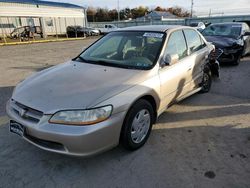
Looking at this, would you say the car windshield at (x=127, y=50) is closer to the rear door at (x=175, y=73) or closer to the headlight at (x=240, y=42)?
the rear door at (x=175, y=73)

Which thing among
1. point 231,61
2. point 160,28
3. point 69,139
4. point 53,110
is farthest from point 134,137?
point 231,61

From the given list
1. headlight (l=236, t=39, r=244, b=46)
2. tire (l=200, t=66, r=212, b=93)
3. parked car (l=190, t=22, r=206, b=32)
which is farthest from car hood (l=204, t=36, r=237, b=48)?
tire (l=200, t=66, r=212, b=93)

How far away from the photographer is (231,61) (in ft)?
25.6

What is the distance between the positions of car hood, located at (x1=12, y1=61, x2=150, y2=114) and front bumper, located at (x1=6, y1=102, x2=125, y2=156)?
0.63 feet

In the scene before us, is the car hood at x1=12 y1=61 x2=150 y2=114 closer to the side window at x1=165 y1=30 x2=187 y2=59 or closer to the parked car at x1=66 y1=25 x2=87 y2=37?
the side window at x1=165 y1=30 x2=187 y2=59

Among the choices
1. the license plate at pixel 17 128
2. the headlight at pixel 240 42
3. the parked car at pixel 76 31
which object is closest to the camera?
the license plate at pixel 17 128

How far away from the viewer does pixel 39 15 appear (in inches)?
1149

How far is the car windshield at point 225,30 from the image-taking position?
841cm

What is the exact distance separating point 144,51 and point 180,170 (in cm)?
180

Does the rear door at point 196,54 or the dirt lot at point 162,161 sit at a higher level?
the rear door at point 196,54

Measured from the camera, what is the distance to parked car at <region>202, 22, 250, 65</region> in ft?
24.7

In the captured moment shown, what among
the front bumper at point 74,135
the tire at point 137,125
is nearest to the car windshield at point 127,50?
the tire at point 137,125

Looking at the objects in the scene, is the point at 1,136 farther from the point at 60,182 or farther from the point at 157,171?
the point at 157,171

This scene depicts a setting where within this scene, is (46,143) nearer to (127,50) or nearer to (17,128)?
(17,128)
